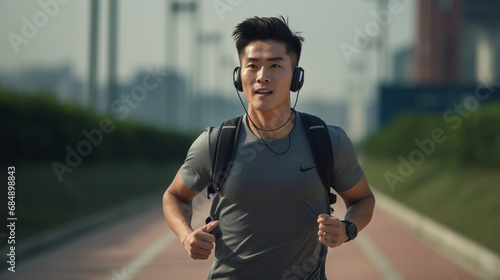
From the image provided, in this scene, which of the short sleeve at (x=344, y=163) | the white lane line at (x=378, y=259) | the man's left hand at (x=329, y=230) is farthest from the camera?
the white lane line at (x=378, y=259)

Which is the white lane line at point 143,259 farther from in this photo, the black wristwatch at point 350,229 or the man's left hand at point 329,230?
the man's left hand at point 329,230

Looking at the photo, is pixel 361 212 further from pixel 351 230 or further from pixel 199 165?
pixel 199 165

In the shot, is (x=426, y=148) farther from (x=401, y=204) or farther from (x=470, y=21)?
(x=470, y=21)

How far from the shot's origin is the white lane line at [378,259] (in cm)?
1120

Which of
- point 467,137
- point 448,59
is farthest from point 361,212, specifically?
point 448,59

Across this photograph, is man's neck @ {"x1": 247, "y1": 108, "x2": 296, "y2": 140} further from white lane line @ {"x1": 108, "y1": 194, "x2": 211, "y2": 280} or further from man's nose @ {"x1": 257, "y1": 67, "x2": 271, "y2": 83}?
white lane line @ {"x1": 108, "y1": 194, "x2": 211, "y2": 280}

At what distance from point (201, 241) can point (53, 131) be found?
61.0 ft

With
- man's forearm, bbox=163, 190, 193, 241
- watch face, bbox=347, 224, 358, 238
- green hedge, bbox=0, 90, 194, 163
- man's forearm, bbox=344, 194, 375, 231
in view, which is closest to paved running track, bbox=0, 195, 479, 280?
green hedge, bbox=0, 90, 194, 163

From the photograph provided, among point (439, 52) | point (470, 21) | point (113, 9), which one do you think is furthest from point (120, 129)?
point (470, 21)

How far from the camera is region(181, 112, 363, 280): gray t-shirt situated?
3447 millimetres

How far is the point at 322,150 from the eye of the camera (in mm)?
3488

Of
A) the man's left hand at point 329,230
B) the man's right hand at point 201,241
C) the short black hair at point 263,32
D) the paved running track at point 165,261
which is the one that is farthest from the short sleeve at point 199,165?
the paved running track at point 165,261

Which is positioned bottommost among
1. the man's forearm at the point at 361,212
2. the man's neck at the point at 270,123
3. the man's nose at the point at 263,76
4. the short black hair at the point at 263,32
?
the man's forearm at the point at 361,212

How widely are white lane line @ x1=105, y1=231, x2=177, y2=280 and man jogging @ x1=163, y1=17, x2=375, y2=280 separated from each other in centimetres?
731
